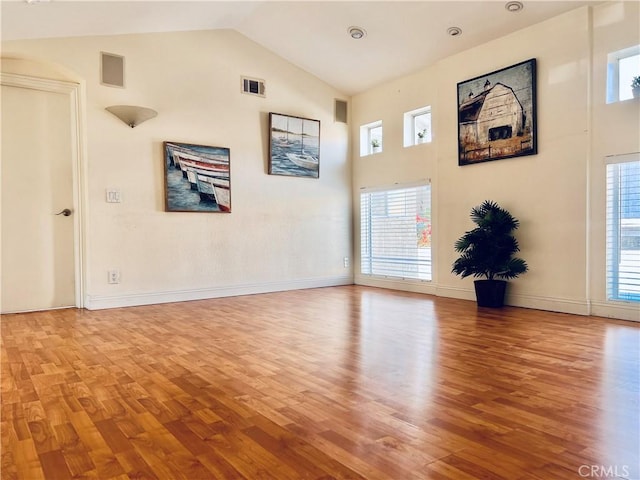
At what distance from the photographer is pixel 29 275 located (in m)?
4.88

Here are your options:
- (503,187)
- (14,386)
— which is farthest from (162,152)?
(503,187)

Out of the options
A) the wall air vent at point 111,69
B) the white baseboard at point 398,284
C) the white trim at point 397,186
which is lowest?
the white baseboard at point 398,284

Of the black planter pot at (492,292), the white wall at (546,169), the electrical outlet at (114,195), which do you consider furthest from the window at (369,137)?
the electrical outlet at (114,195)

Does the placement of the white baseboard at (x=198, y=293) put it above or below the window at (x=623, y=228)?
below

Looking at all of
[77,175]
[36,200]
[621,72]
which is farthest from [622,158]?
[36,200]

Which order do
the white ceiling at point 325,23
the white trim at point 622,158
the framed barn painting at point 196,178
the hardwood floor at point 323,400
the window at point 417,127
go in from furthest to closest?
the window at point 417,127, the framed barn painting at point 196,178, the white ceiling at point 325,23, the white trim at point 622,158, the hardwood floor at point 323,400

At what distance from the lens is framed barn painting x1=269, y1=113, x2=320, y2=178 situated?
248 inches

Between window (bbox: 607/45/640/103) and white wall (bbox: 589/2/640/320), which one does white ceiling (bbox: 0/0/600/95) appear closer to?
white wall (bbox: 589/2/640/320)

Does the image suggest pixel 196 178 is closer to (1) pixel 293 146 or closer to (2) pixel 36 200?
(1) pixel 293 146

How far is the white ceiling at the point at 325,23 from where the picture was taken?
4.30 m

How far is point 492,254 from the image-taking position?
4.74m

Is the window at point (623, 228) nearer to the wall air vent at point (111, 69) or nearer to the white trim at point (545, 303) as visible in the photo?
the white trim at point (545, 303)

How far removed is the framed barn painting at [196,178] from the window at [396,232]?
2282mm

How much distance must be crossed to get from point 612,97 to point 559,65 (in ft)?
2.09
